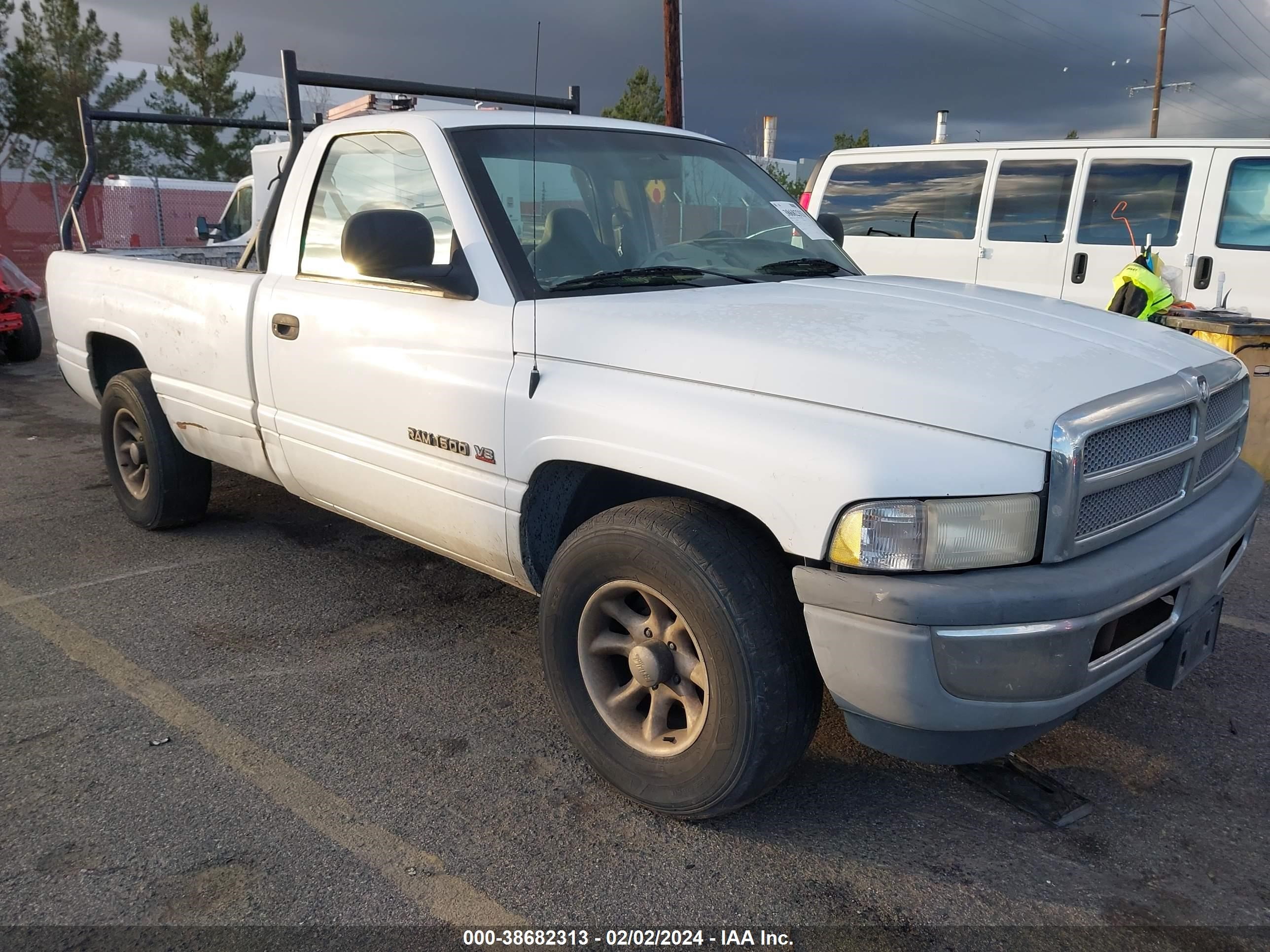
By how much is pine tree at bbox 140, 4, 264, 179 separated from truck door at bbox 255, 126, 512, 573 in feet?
115

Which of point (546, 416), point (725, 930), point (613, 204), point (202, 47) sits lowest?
point (725, 930)

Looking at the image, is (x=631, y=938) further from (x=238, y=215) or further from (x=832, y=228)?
(x=238, y=215)

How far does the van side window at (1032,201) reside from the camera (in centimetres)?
766

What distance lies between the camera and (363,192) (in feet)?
11.7

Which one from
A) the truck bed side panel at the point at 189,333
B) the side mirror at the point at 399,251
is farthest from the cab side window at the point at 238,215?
the side mirror at the point at 399,251

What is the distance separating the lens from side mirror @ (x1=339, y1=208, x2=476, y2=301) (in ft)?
9.34

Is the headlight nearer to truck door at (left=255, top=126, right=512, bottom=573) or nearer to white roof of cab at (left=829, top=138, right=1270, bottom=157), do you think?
truck door at (left=255, top=126, right=512, bottom=573)

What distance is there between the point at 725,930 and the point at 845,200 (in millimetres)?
7696

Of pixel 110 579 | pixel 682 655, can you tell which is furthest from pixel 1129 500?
pixel 110 579

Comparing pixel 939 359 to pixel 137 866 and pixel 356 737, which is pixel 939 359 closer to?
pixel 356 737

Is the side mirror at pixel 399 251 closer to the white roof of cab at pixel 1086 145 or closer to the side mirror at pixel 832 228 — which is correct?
the side mirror at pixel 832 228

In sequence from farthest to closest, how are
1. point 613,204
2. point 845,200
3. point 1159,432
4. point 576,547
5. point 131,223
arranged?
point 131,223
point 845,200
point 613,204
point 576,547
point 1159,432

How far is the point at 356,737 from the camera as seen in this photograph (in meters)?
3.07

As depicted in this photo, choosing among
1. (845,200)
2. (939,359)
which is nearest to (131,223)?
(845,200)
